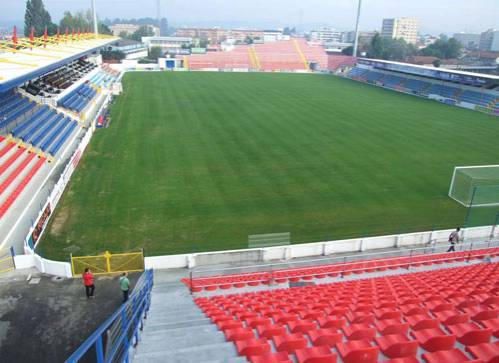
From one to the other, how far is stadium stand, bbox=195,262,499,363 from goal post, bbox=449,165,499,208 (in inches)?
387

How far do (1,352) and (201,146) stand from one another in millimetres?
18556

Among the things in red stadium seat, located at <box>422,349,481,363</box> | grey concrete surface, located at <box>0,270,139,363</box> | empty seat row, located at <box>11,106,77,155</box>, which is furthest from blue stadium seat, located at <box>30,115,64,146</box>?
red stadium seat, located at <box>422,349,481,363</box>

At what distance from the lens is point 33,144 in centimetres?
2216

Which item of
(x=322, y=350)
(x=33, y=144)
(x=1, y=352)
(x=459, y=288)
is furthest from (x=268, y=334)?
(x=33, y=144)

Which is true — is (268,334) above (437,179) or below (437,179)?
above

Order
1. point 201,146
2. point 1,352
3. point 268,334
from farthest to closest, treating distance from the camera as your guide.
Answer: point 201,146 → point 1,352 → point 268,334

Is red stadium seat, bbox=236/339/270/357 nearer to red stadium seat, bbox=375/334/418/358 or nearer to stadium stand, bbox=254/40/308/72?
red stadium seat, bbox=375/334/418/358

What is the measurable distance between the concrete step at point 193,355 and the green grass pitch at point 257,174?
853cm

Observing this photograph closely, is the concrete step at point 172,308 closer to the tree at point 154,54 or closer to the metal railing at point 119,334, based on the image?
the metal railing at point 119,334

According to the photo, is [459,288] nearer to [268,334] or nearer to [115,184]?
[268,334]

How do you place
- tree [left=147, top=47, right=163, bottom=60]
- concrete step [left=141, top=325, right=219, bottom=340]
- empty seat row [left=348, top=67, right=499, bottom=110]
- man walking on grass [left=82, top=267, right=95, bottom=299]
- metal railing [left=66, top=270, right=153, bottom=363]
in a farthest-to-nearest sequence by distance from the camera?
1. tree [left=147, top=47, right=163, bottom=60]
2. empty seat row [left=348, top=67, right=499, bottom=110]
3. man walking on grass [left=82, top=267, right=95, bottom=299]
4. concrete step [left=141, top=325, right=219, bottom=340]
5. metal railing [left=66, top=270, right=153, bottom=363]

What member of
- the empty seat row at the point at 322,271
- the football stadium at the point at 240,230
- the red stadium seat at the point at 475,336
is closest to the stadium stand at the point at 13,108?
the football stadium at the point at 240,230

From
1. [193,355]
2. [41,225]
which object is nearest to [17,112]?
[41,225]

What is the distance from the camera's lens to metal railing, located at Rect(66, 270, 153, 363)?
416cm
